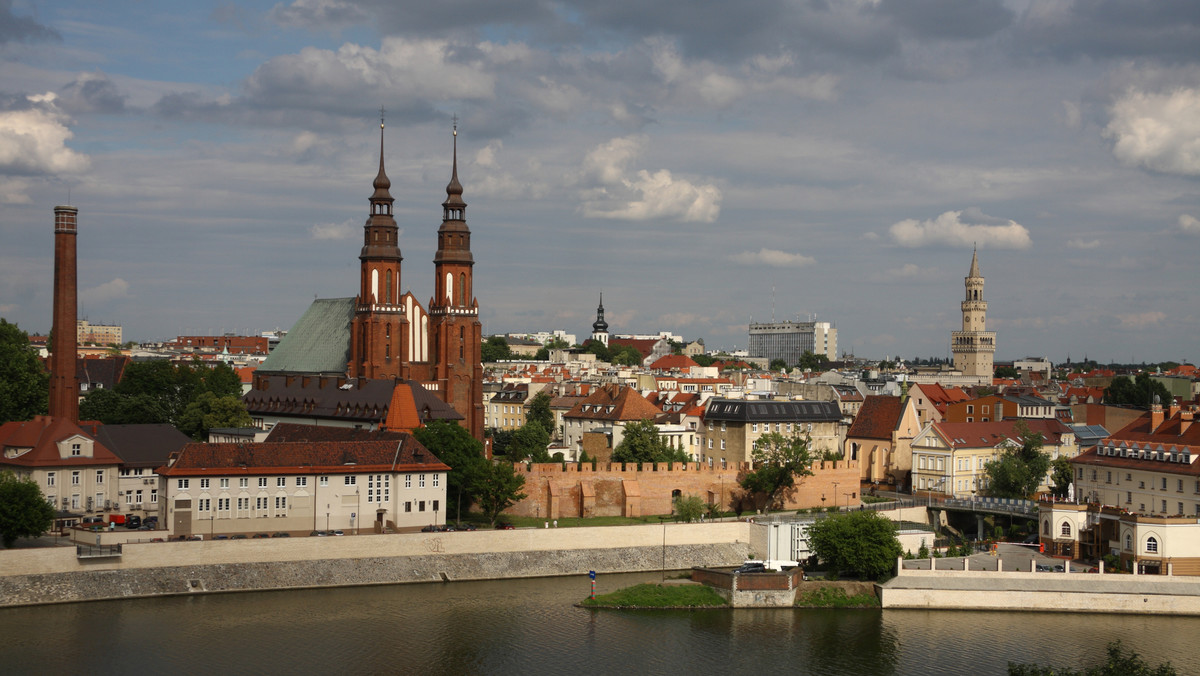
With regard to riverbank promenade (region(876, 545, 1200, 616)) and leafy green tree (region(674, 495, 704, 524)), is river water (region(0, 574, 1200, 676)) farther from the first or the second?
leafy green tree (region(674, 495, 704, 524))

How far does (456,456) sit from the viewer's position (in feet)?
218

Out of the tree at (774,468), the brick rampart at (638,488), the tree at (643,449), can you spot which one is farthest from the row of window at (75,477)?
the tree at (774,468)

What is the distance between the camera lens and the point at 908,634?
52.7 meters

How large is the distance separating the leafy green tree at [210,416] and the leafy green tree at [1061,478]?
49.2m

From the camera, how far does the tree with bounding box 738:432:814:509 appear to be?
244 ft

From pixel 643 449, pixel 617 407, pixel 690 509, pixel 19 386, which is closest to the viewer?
pixel 690 509

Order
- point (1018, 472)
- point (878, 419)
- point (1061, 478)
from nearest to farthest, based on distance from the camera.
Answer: point (1061, 478) < point (1018, 472) < point (878, 419)

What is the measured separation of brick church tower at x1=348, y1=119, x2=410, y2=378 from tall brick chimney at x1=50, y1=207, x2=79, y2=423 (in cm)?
1809

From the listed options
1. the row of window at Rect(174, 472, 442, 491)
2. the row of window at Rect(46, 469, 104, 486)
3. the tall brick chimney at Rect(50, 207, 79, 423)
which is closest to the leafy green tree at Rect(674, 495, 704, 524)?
the row of window at Rect(174, 472, 442, 491)

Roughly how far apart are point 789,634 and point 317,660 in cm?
1857

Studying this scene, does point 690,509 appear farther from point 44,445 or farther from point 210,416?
point 210,416

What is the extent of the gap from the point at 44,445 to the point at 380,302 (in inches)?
1056

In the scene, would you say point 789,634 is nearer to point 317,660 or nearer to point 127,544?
point 317,660

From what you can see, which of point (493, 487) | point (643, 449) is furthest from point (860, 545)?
point (643, 449)
